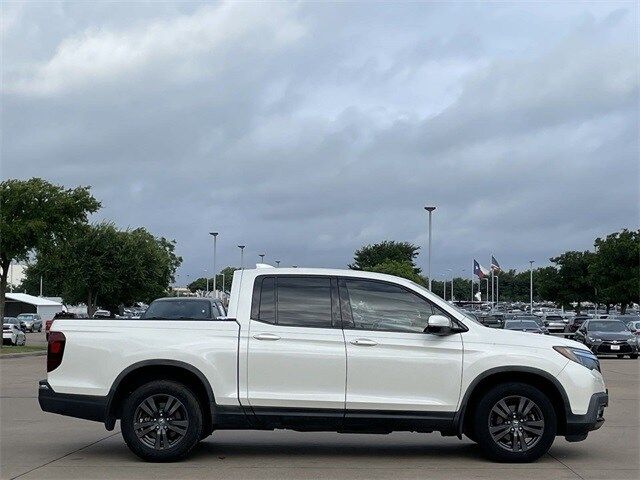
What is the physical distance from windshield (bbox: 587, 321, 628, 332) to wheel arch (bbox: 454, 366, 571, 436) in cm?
2862

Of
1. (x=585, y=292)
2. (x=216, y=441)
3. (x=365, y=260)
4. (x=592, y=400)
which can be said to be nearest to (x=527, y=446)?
(x=592, y=400)

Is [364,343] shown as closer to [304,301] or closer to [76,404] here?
[304,301]

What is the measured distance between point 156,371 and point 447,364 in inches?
118

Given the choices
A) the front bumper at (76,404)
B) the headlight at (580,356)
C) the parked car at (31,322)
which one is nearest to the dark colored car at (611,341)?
the headlight at (580,356)

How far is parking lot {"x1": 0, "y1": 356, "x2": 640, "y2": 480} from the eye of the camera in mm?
9633

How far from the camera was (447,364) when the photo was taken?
10.0 meters

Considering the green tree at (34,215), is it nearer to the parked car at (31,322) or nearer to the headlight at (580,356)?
the headlight at (580,356)

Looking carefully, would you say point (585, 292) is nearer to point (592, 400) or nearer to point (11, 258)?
point (11, 258)

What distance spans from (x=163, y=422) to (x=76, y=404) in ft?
2.99

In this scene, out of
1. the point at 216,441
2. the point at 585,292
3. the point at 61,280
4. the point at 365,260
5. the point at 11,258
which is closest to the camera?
the point at 216,441

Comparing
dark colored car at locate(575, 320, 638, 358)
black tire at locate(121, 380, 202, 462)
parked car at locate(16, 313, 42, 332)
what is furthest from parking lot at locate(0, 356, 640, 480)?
parked car at locate(16, 313, 42, 332)

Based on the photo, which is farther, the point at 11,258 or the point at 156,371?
the point at 11,258

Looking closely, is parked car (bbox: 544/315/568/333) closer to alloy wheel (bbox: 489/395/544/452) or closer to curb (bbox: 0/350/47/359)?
curb (bbox: 0/350/47/359)

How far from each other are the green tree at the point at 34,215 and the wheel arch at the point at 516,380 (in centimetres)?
2928
